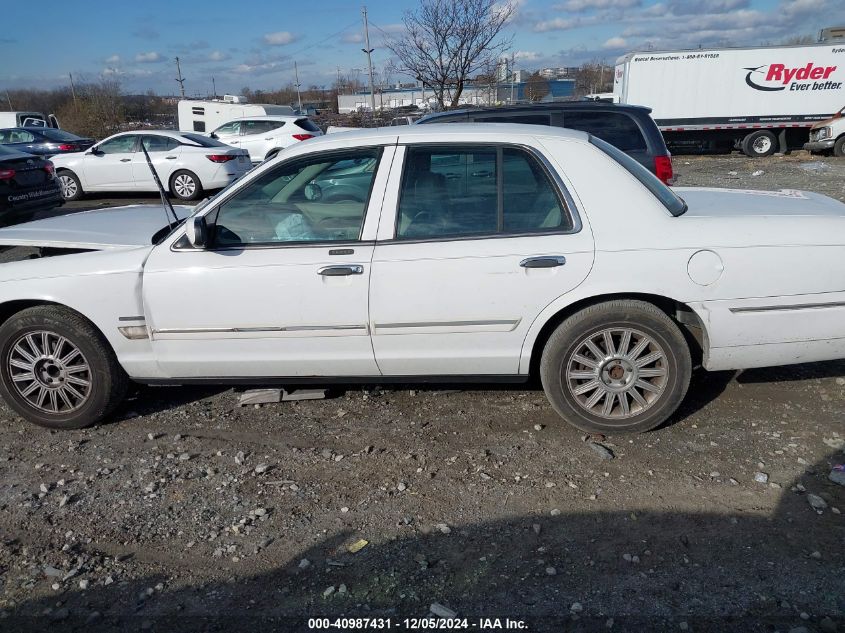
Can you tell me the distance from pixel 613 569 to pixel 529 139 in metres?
2.30

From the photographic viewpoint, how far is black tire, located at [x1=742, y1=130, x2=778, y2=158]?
21.8 m

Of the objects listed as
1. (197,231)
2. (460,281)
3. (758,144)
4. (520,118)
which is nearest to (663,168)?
(520,118)

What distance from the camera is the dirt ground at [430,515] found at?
2615mm

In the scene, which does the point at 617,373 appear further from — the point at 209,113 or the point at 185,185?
the point at 209,113

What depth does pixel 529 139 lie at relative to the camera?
3.72 m

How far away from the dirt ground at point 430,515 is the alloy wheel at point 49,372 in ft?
0.74

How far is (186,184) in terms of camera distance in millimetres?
14023

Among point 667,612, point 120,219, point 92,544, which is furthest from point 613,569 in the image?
point 120,219

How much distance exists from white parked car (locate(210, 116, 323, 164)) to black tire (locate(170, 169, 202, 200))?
12.2ft

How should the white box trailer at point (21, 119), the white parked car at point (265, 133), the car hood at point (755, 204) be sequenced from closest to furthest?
the car hood at point (755, 204), the white parked car at point (265, 133), the white box trailer at point (21, 119)

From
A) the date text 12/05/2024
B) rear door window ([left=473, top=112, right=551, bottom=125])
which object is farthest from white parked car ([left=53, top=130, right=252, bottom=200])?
the date text 12/05/2024

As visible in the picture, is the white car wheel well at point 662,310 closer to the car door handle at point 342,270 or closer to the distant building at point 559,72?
the car door handle at point 342,270

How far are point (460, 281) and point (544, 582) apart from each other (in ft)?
5.21

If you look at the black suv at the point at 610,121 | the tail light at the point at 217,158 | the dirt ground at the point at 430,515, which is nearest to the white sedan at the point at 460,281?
the dirt ground at the point at 430,515
